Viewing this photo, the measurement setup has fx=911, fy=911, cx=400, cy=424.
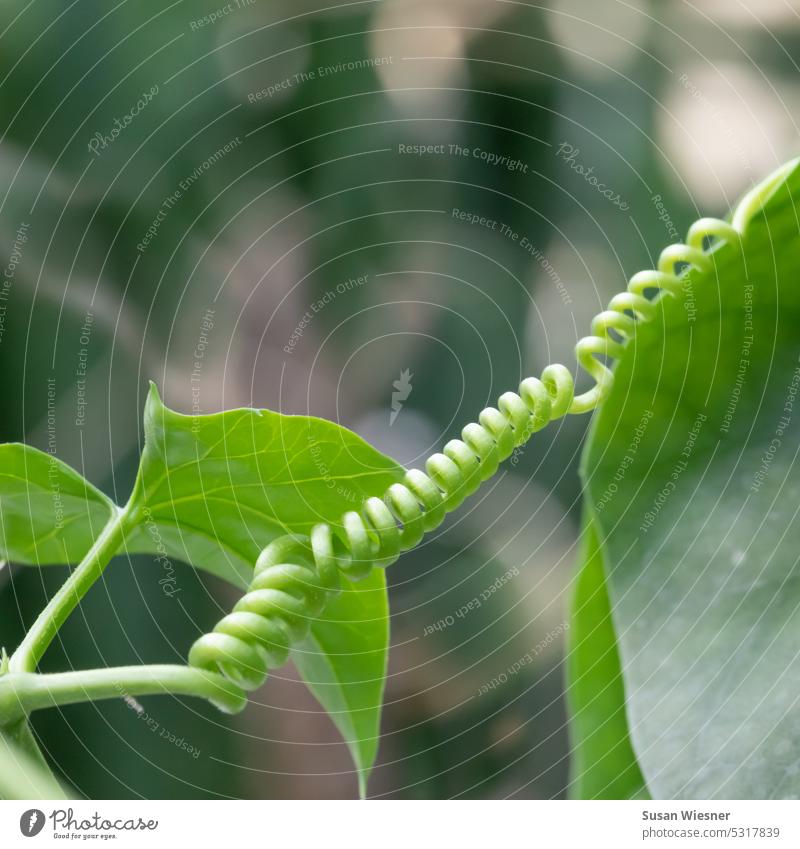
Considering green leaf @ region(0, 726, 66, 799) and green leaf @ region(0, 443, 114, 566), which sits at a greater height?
green leaf @ region(0, 443, 114, 566)

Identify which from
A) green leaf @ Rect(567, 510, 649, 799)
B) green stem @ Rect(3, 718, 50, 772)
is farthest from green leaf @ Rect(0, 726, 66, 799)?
green leaf @ Rect(567, 510, 649, 799)

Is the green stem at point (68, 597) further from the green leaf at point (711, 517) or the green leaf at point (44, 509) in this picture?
the green leaf at point (711, 517)

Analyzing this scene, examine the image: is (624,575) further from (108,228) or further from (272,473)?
(108,228)

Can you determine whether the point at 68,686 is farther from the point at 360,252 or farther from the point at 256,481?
the point at 360,252

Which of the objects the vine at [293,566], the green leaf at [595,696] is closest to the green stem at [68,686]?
the vine at [293,566]

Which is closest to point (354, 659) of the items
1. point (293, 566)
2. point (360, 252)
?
point (293, 566)

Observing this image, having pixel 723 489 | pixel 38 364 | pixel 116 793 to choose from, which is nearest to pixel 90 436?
pixel 38 364

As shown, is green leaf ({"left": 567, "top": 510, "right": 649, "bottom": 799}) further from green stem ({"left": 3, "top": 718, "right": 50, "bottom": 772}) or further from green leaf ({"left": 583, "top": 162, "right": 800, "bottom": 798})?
green stem ({"left": 3, "top": 718, "right": 50, "bottom": 772})
